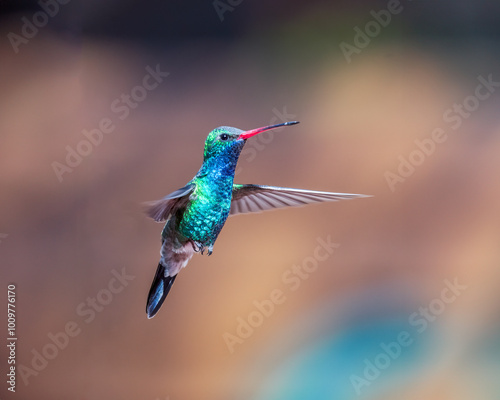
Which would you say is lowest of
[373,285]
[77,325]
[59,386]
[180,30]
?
[59,386]

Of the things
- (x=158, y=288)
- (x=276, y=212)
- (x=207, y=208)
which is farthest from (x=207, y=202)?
(x=276, y=212)

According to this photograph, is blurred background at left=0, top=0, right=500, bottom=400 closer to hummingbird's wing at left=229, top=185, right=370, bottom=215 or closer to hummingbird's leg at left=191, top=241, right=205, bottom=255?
hummingbird's wing at left=229, top=185, right=370, bottom=215

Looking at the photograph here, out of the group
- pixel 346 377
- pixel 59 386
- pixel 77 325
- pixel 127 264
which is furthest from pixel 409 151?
pixel 59 386

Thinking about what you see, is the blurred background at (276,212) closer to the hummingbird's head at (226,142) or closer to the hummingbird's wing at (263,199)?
the hummingbird's wing at (263,199)

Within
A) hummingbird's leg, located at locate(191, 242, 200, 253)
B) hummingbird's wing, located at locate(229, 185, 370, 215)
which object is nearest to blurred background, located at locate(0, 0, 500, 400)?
hummingbird's wing, located at locate(229, 185, 370, 215)

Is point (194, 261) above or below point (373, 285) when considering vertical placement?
below

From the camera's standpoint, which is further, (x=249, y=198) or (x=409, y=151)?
(x=409, y=151)

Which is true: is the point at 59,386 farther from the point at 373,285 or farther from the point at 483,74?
the point at 483,74
